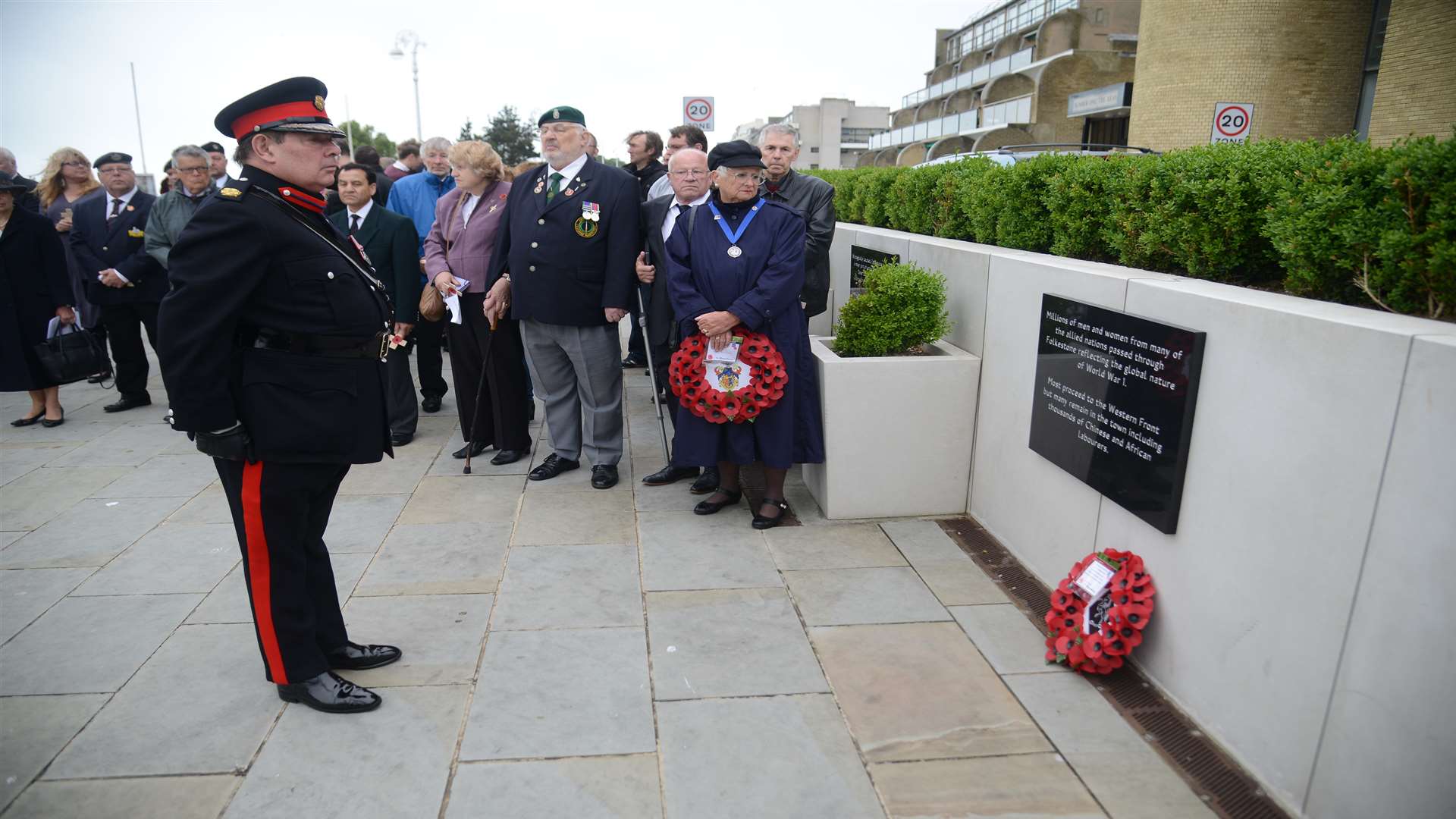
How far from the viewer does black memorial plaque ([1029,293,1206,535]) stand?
3.04 meters

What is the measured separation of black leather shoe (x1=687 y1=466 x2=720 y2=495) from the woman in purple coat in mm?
1423

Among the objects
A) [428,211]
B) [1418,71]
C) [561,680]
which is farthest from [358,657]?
[1418,71]

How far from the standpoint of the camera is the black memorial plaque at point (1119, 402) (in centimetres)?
304

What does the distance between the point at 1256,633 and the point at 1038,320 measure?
1742 mm

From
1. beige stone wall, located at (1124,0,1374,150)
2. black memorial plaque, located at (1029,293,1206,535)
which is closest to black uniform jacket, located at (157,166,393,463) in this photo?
black memorial plaque, located at (1029,293,1206,535)

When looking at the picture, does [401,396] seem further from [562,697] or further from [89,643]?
[562,697]

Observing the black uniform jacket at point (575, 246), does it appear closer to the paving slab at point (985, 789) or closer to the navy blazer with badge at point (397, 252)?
the navy blazer with badge at point (397, 252)

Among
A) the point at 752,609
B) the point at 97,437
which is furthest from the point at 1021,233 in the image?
the point at 97,437

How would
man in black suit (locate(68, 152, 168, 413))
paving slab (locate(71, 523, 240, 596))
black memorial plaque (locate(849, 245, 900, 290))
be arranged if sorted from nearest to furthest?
paving slab (locate(71, 523, 240, 596)) → black memorial plaque (locate(849, 245, 900, 290)) → man in black suit (locate(68, 152, 168, 413))

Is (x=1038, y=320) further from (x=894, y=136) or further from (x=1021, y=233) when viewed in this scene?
(x=894, y=136)

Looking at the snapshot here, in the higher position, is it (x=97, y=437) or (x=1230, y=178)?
(x=1230, y=178)

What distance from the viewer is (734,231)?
466 cm

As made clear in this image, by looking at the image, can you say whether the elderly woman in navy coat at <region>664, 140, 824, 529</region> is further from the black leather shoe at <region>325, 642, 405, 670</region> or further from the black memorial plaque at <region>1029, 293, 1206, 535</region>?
the black leather shoe at <region>325, 642, 405, 670</region>

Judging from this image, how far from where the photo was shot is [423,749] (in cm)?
287
